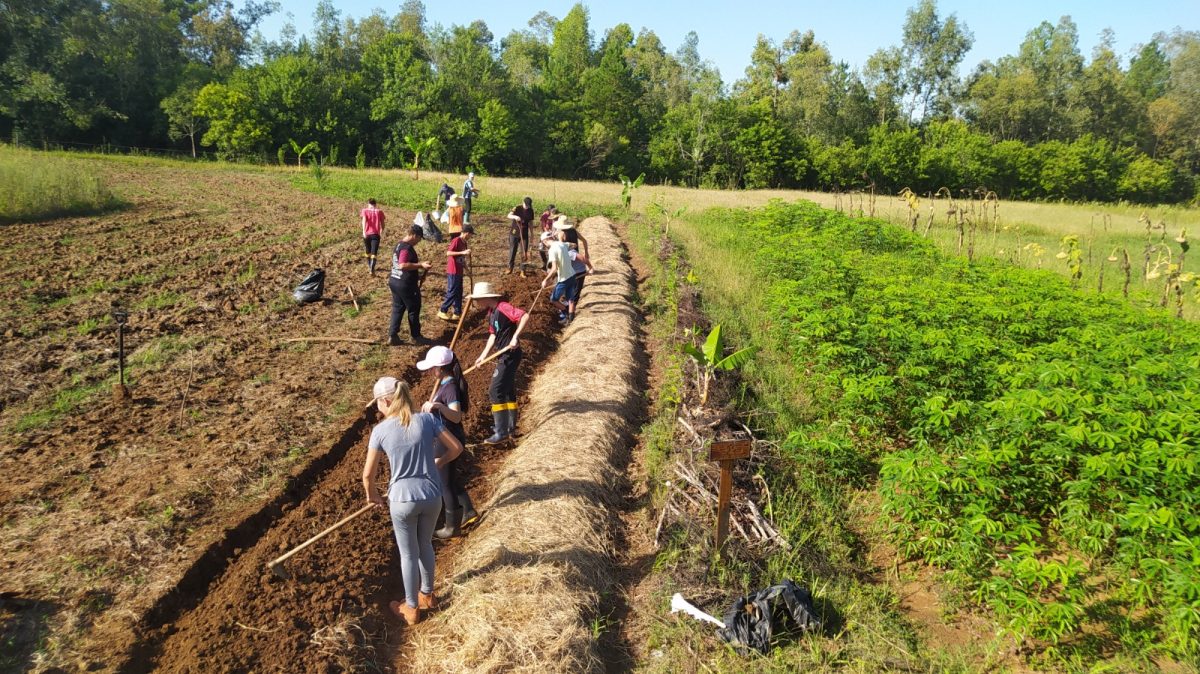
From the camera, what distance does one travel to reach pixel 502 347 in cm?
748

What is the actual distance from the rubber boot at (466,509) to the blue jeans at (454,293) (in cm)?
540

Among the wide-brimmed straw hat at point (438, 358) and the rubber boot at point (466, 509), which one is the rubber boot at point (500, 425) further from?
the wide-brimmed straw hat at point (438, 358)

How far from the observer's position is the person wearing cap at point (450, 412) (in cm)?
558

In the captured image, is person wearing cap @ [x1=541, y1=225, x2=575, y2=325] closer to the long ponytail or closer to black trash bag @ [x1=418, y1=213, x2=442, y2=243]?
black trash bag @ [x1=418, y1=213, x2=442, y2=243]

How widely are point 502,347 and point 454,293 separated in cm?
404

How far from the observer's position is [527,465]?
23.1 feet

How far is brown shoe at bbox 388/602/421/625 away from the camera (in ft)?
16.4

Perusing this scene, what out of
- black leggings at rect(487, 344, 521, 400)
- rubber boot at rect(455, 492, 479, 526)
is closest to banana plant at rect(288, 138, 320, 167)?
black leggings at rect(487, 344, 521, 400)

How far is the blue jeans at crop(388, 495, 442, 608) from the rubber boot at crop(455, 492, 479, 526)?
995 millimetres

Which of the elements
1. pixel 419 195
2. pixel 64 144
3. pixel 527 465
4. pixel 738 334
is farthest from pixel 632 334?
pixel 64 144

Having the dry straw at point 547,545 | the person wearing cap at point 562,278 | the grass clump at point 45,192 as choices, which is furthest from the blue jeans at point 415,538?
the grass clump at point 45,192

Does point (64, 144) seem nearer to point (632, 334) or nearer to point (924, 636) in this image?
point (632, 334)

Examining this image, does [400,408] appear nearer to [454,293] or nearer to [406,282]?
[406,282]

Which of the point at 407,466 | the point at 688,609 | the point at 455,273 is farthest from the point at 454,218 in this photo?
the point at 688,609
